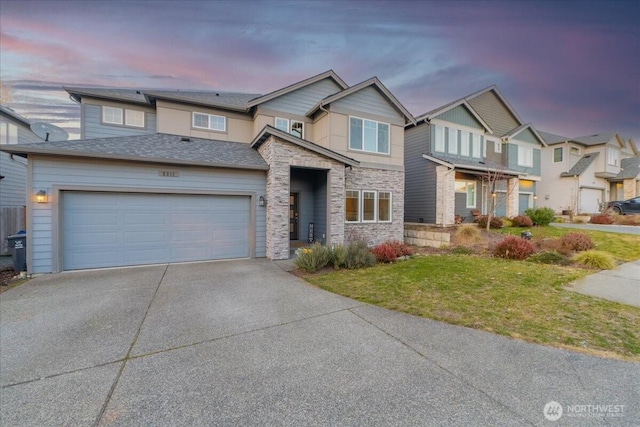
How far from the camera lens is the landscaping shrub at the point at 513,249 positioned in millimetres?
8438

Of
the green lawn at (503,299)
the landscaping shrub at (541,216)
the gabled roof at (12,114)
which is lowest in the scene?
the green lawn at (503,299)

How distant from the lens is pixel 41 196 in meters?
7.23

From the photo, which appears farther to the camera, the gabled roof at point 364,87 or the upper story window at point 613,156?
the upper story window at point 613,156

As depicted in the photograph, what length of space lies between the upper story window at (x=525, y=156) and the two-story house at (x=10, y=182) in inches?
1167

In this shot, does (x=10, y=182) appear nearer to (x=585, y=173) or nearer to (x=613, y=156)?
(x=585, y=173)

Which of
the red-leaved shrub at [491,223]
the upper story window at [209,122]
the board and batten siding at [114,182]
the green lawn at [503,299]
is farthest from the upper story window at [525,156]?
the upper story window at [209,122]

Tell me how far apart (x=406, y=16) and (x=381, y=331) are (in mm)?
13155

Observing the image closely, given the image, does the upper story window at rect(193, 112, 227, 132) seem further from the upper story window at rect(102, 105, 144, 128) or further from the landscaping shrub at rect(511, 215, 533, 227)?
the landscaping shrub at rect(511, 215, 533, 227)

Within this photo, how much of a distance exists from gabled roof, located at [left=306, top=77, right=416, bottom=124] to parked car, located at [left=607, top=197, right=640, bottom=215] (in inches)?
798

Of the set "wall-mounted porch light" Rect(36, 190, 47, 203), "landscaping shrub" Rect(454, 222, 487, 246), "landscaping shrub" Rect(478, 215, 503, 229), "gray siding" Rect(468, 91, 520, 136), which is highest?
"gray siding" Rect(468, 91, 520, 136)

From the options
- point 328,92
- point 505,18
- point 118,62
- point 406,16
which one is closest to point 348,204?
point 328,92

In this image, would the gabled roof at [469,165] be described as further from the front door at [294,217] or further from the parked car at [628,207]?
the parked car at [628,207]

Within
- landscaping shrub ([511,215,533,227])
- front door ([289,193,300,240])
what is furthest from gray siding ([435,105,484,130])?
front door ([289,193,300,240])

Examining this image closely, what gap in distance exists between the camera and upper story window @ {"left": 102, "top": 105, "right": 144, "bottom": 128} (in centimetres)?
1132
